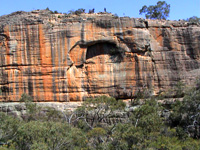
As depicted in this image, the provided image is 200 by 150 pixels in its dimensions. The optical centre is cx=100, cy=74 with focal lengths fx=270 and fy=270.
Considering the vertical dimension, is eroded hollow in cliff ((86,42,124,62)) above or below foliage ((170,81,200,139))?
above

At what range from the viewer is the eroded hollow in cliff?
2850 centimetres

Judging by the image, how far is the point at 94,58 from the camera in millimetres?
28781

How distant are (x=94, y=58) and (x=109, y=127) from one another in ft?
30.5

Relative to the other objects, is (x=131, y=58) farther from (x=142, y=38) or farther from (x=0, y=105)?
(x=0, y=105)

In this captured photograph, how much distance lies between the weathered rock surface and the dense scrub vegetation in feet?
6.26

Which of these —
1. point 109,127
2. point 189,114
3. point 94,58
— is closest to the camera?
point 109,127

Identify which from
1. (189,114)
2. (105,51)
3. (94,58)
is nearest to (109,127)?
(189,114)

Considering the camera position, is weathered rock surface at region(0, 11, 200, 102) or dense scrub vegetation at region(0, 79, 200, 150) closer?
dense scrub vegetation at region(0, 79, 200, 150)

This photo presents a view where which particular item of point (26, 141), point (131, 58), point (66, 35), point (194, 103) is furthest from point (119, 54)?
point (26, 141)

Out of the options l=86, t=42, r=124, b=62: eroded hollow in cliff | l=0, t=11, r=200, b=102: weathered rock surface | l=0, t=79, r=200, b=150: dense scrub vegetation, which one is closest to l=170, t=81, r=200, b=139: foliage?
l=0, t=79, r=200, b=150: dense scrub vegetation

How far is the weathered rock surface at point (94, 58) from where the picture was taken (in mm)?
27641

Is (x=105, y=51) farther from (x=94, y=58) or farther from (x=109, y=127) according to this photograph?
(x=109, y=127)

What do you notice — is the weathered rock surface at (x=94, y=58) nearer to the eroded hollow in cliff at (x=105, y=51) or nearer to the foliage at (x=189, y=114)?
the eroded hollow in cliff at (x=105, y=51)

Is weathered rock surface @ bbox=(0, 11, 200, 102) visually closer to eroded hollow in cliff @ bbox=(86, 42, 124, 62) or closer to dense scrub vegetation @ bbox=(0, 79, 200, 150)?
eroded hollow in cliff @ bbox=(86, 42, 124, 62)
